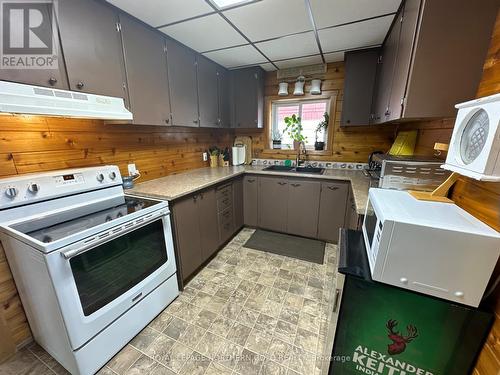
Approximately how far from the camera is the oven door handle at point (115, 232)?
3.39 ft

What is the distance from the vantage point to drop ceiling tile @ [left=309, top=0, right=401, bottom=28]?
1.46 metres

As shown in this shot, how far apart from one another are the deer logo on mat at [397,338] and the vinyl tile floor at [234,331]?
599 millimetres

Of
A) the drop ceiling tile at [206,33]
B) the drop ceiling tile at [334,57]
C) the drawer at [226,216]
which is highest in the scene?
the drop ceiling tile at [334,57]

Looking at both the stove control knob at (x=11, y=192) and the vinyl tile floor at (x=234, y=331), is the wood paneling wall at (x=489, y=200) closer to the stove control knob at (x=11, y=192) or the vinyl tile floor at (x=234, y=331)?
the vinyl tile floor at (x=234, y=331)

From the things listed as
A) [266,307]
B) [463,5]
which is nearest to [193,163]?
[266,307]

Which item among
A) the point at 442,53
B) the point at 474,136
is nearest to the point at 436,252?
the point at 474,136

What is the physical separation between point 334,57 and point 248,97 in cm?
119

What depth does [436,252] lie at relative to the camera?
2.35 ft

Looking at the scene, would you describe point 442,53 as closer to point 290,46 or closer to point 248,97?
point 290,46

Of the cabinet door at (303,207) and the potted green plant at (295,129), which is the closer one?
the cabinet door at (303,207)

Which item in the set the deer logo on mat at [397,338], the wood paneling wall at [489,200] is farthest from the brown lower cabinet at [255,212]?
the deer logo on mat at [397,338]

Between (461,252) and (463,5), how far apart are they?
127 cm

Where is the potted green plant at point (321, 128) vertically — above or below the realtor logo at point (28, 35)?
below

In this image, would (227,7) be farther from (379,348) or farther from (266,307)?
(266,307)
